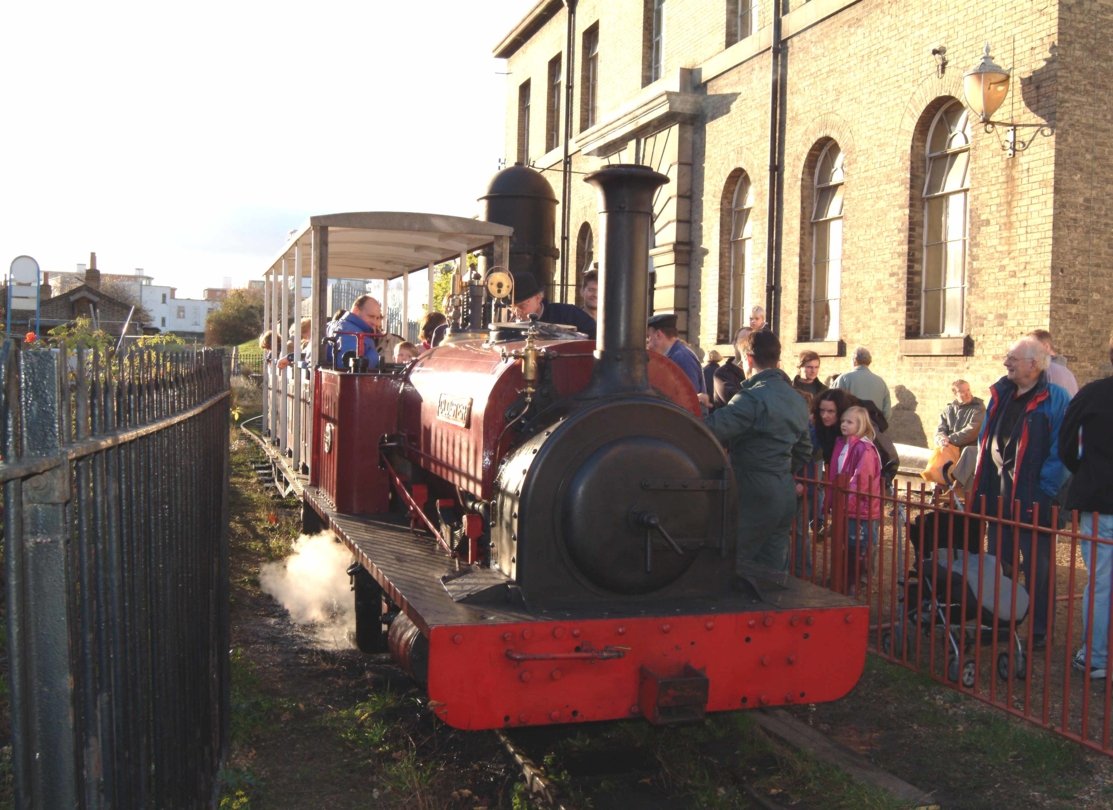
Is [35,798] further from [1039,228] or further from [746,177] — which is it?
[746,177]

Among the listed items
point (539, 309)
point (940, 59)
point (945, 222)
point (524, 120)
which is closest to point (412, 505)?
point (539, 309)

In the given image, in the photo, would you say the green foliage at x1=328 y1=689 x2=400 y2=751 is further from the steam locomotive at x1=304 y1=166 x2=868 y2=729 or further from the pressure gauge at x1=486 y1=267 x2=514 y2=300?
the pressure gauge at x1=486 y1=267 x2=514 y2=300

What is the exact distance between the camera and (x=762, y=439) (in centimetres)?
570

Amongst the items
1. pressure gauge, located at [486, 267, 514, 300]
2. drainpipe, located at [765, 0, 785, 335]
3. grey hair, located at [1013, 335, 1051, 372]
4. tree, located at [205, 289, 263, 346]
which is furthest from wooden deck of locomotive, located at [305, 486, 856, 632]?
tree, located at [205, 289, 263, 346]

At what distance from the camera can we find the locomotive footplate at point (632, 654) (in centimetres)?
374

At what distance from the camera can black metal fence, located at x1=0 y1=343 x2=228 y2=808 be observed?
1793mm

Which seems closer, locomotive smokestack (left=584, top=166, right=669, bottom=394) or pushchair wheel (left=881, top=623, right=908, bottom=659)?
locomotive smokestack (left=584, top=166, right=669, bottom=394)

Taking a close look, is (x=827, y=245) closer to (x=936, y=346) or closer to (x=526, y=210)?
(x=936, y=346)

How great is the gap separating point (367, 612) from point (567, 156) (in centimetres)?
1651

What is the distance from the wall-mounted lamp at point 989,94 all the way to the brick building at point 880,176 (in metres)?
0.10

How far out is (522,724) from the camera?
3.81 metres

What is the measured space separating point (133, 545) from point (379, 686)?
11.2 ft

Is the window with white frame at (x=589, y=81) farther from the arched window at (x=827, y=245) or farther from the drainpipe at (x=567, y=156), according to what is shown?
the arched window at (x=827, y=245)

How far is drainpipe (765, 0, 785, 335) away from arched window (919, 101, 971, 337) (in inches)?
103
